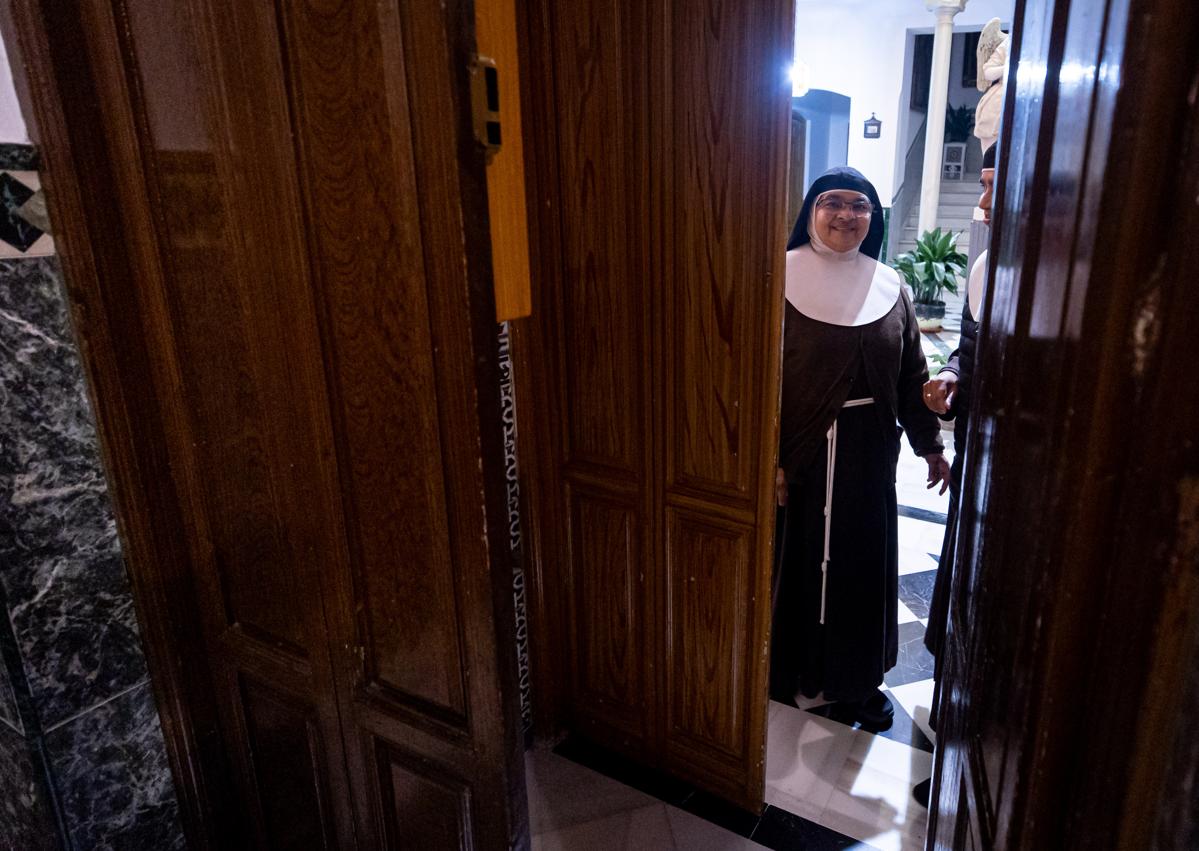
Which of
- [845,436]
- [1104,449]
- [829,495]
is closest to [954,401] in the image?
[845,436]

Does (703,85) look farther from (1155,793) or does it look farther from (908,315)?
(1155,793)

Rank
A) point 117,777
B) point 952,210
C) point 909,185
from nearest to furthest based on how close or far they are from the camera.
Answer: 1. point 117,777
2. point 909,185
3. point 952,210

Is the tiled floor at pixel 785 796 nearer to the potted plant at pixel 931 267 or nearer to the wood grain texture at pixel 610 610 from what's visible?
the wood grain texture at pixel 610 610

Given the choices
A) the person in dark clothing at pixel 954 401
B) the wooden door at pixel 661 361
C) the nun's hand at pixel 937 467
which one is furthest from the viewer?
the nun's hand at pixel 937 467

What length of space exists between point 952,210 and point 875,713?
11.2 metres

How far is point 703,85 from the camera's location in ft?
5.23

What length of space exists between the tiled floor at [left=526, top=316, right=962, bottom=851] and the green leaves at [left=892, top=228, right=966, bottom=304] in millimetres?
6088

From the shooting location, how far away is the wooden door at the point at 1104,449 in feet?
1.13

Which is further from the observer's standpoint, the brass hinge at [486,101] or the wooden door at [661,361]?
the wooden door at [661,361]

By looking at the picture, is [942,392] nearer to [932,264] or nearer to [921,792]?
[921,792]

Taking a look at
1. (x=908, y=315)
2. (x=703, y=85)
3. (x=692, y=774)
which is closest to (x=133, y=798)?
(x=692, y=774)

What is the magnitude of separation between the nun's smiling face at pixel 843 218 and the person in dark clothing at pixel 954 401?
329 millimetres

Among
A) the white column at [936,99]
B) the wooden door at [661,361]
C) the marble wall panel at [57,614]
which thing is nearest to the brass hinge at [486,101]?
the marble wall panel at [57,614]

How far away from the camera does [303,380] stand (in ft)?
2.96
